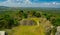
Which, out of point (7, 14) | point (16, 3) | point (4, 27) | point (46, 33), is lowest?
point (46, 33)

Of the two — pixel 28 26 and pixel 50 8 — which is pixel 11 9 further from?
pixel 50 8

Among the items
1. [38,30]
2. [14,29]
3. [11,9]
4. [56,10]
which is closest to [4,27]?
[14,29]

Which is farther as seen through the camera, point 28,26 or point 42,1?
point 42,1

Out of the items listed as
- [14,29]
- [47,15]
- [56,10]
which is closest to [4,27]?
[14,29]

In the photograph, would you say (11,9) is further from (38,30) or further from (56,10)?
(56,10)

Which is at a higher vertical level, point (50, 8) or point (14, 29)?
point (50, 8)

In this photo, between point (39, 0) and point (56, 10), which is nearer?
point (56, 10)

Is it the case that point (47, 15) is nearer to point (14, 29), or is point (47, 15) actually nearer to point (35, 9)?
point (35, 9)

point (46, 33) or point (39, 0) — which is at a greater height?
point (39, 0)
